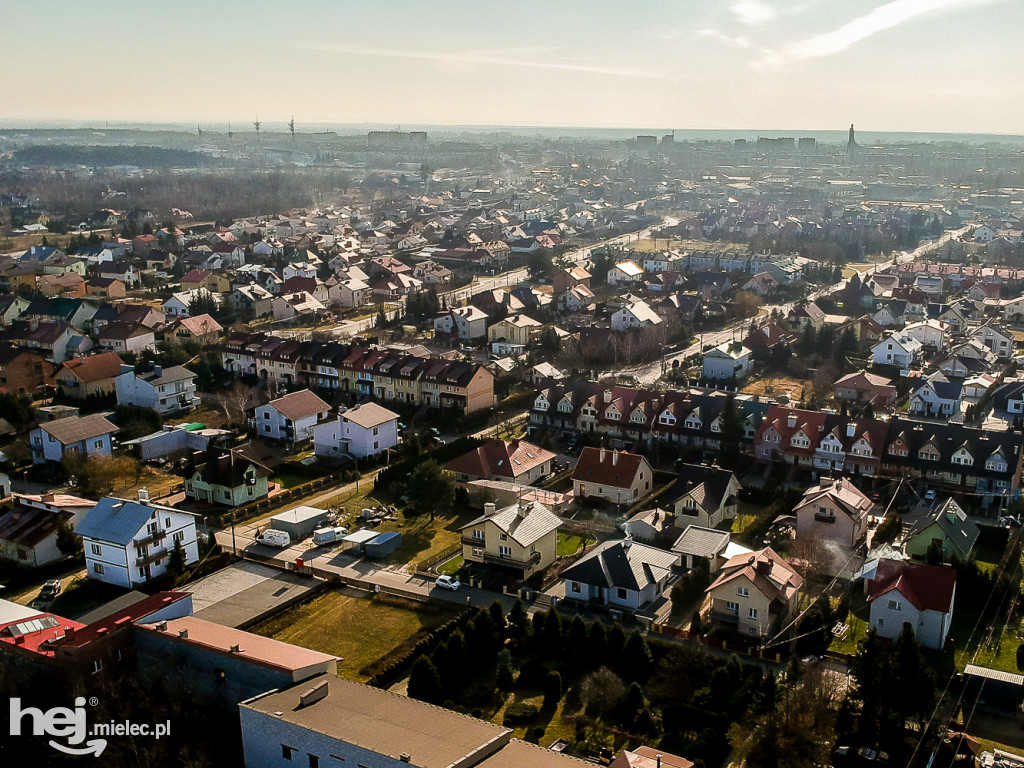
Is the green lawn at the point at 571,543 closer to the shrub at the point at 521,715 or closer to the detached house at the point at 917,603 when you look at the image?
the shrub at the point at 521,715

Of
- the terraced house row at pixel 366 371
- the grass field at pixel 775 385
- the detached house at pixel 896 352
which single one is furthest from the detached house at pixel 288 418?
the detached house at pixel 896 352

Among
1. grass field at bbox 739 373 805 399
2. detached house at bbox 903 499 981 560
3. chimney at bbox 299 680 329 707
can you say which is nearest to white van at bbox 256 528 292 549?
chimney at bbox 299 680 329 707

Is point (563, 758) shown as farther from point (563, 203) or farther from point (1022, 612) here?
point (563, 203)

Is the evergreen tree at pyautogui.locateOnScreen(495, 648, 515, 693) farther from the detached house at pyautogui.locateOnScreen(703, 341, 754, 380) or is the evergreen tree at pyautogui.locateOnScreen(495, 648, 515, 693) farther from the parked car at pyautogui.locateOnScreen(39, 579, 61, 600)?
the detached house at pyautogui.locateOnScreen(703, 341, 754, 380)

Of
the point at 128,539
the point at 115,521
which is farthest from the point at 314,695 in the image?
the point at 115,521

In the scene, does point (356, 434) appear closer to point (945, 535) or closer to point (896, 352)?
point (945, 535)

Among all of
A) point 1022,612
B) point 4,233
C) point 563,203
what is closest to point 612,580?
point 1022,612
